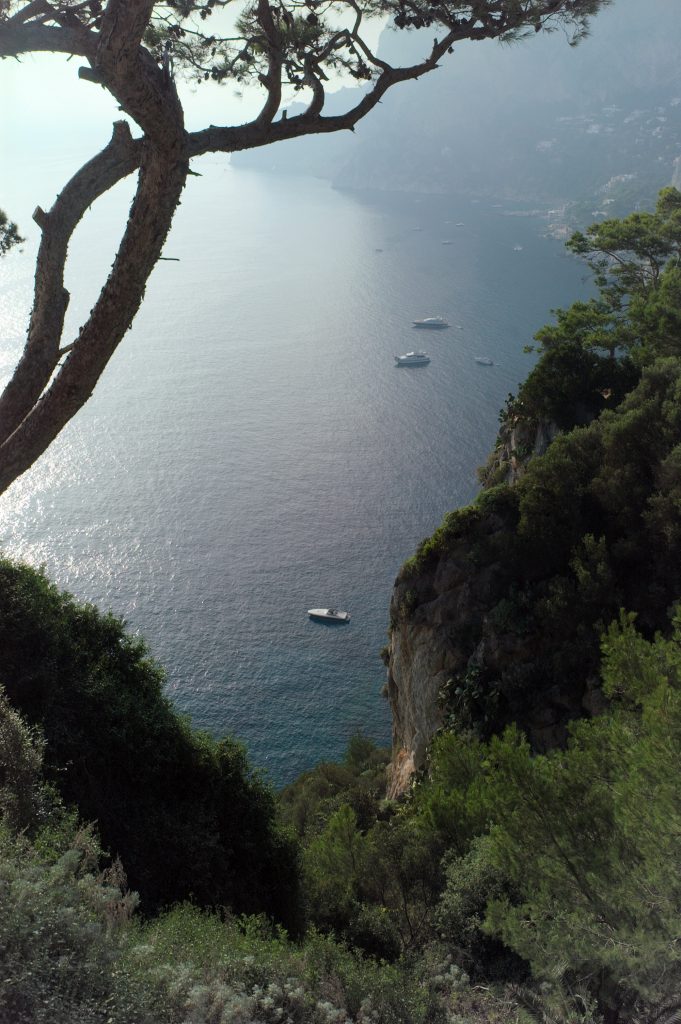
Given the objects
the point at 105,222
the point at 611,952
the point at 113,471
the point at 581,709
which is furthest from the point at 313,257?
the point at 611,952

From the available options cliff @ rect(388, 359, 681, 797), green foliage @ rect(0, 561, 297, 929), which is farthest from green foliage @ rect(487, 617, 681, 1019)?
cliff @ rect(388, 359, 681, 797)

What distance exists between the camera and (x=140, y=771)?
12.5 meters

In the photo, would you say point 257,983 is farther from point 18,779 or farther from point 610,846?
point 18,779

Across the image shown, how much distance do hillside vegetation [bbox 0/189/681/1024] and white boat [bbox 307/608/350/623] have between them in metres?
21.8

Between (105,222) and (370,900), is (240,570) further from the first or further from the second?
(105,222)

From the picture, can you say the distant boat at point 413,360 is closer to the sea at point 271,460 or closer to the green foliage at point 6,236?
the sea at point 271,460

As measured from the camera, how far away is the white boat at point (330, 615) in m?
44.6

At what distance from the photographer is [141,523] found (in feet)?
174

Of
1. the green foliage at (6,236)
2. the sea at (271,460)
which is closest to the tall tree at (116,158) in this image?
the green foliage at (6,236)

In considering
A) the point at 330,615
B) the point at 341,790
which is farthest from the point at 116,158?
the point at 330,615

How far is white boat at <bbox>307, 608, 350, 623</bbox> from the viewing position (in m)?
44.6

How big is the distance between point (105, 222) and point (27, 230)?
18259 mm

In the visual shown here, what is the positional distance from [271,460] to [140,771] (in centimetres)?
4964

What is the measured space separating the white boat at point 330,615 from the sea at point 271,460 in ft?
2.24
